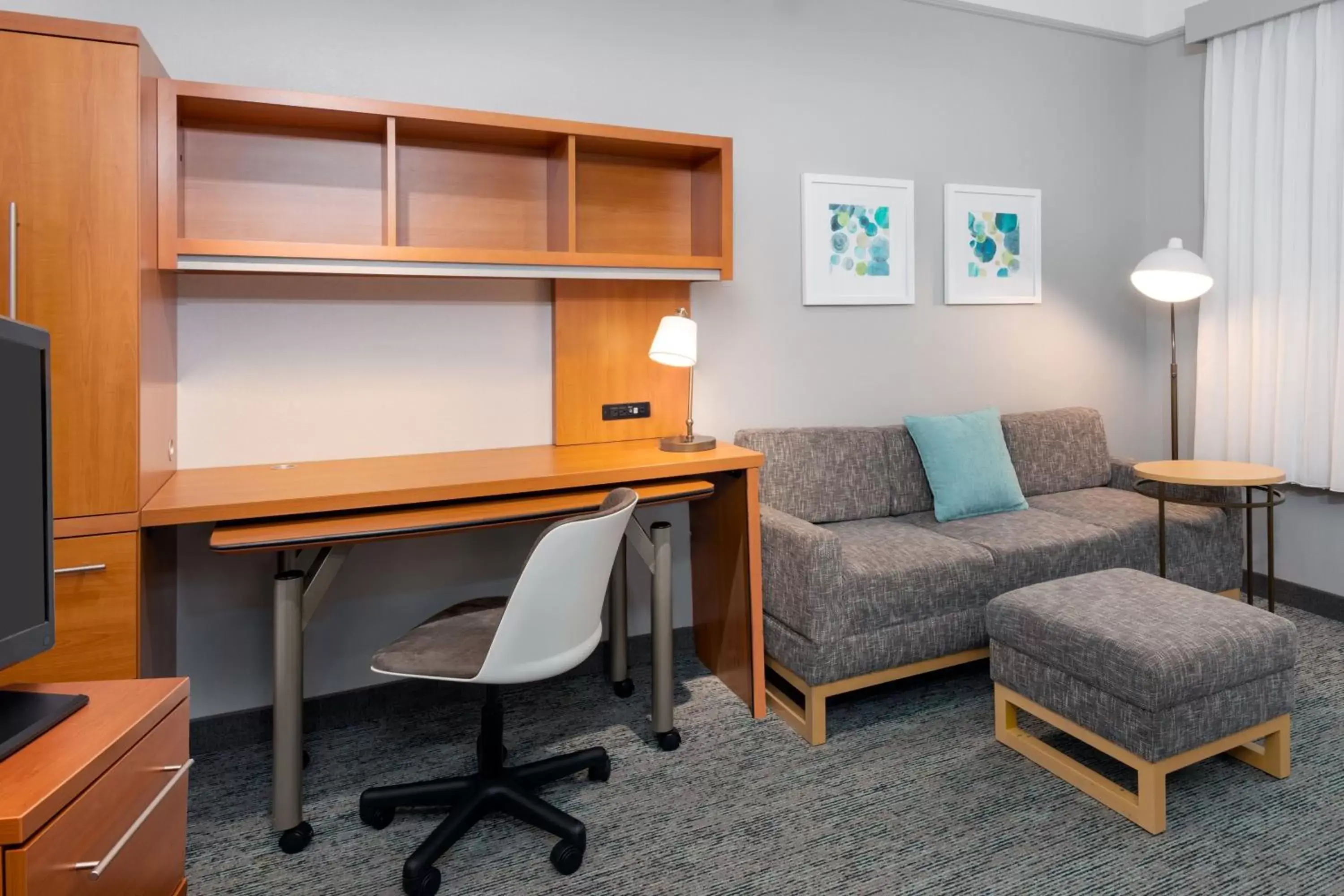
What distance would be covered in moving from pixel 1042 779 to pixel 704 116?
245 centimetres

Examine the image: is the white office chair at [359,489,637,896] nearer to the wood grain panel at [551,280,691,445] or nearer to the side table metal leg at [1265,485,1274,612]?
the wood grain panel at [551,280,691,445]

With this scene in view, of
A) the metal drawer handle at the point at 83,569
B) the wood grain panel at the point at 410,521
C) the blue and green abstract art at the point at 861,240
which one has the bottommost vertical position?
the metal drawer handle at the point at 83,569

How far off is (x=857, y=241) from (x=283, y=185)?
7.02ft

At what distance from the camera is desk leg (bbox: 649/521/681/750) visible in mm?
2330

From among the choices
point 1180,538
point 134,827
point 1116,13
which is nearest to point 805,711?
point 1180,538

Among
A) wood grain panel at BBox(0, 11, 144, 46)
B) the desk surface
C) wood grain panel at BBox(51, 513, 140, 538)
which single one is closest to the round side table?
the desk surface

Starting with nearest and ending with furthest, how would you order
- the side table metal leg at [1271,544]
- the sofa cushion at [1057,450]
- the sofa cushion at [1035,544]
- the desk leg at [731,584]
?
1. the desk leg at [731,584]
2. the sofa cushion at [1035,544]
3. the side table metal leg at [1271,544]
4. the sofa cushion at [1057,450]

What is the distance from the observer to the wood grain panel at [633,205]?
110 inches

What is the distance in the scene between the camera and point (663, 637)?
2.36m

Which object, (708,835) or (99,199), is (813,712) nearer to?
(708,835)

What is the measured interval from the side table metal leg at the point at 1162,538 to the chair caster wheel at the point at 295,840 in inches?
115

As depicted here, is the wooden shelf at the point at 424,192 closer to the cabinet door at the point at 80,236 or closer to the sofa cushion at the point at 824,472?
the cabinet door at the point at 80,236

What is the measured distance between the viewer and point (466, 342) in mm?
2699

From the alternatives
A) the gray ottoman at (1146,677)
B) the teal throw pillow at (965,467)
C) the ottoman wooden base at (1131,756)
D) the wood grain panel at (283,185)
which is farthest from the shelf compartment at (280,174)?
the ottoman wooden base at (1131,756)
